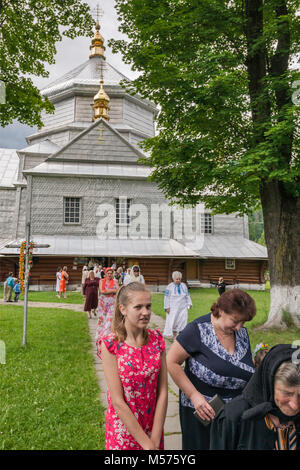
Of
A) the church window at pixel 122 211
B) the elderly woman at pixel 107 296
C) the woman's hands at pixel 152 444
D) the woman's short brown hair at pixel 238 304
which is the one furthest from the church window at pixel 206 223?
the woman's hands at pixel 152 444

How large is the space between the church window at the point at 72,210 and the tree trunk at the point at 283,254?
17.1 m

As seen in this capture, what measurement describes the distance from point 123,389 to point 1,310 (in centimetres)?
1235

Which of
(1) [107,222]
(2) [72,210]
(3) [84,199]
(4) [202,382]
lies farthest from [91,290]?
(2) [72,210]

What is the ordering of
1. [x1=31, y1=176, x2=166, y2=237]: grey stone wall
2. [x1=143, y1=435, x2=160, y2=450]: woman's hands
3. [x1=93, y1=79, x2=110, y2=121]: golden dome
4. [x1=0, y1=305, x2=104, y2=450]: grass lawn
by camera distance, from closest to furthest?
[x1=143, y1=435, x2=160, y2=450]: woman's hands < [x1=0, y1=305, x2=104, y2=450]: grass lawn < [x1=31, y1=176, x2=166, y2=237]: grey stone wall < [x1=93, y1=79, x2=110, y2=121]: golden dome

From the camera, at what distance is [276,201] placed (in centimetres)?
938

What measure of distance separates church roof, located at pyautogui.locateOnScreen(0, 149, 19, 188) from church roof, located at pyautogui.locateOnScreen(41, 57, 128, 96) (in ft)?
24.2

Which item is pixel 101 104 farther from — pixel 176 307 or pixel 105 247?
pixel 176 307

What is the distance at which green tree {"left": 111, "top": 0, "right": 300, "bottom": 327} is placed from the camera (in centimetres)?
809

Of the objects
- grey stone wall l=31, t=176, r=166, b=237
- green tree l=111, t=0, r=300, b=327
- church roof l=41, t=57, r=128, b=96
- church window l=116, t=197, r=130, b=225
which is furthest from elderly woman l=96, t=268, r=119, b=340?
church roof l=41, t=57, r=128, b=96

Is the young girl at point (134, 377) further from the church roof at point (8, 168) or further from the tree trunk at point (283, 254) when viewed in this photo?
the church roof at point (8, 168)

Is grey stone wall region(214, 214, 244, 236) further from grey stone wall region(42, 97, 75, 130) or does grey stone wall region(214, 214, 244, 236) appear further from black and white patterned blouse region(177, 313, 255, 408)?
black and white patterned blouse region(177, 313, 255, 408)

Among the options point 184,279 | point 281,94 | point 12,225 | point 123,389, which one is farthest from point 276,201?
point 12,225

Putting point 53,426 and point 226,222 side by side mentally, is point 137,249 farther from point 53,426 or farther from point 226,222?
point 53,426

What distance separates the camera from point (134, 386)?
7.63 feet
